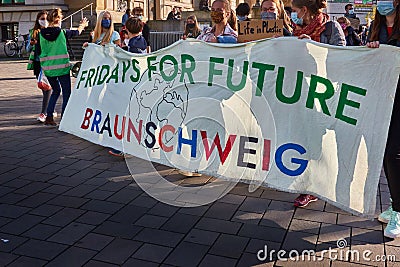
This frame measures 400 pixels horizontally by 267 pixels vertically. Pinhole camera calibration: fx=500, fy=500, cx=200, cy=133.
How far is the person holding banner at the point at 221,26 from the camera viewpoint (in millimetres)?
5367

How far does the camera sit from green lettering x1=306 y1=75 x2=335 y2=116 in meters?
4.06

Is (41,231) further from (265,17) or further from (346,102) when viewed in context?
(265,17)

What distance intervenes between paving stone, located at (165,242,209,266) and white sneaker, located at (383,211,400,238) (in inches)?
56.6

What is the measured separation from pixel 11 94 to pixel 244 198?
847 centimetres

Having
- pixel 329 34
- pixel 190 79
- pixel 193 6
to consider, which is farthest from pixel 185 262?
pixel 193 6

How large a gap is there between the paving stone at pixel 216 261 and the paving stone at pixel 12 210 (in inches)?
72.5

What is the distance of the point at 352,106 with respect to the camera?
395cm

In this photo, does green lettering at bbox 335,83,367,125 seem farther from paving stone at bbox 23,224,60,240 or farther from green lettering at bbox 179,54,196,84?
paving stone at bbox 23,224,60,240

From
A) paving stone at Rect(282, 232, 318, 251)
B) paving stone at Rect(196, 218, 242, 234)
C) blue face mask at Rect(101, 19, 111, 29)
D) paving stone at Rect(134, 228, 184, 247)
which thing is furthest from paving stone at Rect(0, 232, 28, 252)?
blue face mask at Rect(101, 19, 111, 29)

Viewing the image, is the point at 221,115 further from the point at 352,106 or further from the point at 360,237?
the point at 360,237

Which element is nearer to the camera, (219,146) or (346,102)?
(346,102)

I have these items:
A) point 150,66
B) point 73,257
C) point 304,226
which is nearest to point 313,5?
point 150,66

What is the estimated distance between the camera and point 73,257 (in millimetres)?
3602

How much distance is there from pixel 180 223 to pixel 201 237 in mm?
328
